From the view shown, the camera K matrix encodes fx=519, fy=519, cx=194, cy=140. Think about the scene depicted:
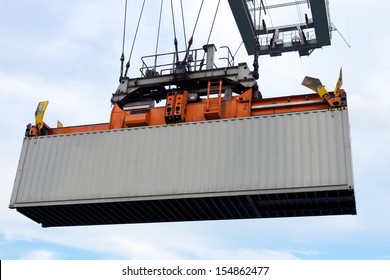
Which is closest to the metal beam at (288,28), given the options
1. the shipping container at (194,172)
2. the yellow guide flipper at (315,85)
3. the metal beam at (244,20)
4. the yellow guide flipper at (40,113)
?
the metal beam at (244,20)

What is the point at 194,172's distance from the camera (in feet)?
54.4

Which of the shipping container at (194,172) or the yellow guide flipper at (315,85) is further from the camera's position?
the yellow guide flipper at (315,85)

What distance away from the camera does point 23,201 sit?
18188 millimetres

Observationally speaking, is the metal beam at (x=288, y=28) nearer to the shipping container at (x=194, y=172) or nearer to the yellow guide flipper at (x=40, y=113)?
the shipping container at (x=194, y=172)

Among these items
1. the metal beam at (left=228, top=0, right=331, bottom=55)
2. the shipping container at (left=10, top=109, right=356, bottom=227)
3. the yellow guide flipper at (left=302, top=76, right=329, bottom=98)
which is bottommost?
the shipping container at (left=10, top=109, right=356, bottom=227)

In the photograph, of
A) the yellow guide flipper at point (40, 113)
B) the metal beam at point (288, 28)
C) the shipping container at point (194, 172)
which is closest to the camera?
the shipping container at point (194, 172)

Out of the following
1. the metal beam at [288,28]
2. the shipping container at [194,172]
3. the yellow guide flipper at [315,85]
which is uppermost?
the metal beam at [288,28]

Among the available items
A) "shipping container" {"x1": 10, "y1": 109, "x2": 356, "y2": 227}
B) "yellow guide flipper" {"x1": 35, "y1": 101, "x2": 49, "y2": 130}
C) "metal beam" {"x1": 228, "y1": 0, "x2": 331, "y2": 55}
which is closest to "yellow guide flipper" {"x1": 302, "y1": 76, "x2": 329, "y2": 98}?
"shipping container" {"x1": 10, "y1": 109, "x2": 356, "y2": 227}

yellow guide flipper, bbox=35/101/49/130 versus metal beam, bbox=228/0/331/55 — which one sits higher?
metal beam, bbox=228/0/331/55

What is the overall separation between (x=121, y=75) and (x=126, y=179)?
217 inches

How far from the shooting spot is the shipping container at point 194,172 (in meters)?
15.7

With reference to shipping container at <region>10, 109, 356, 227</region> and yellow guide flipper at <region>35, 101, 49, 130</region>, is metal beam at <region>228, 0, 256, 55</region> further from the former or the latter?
yellow guide flipper at <region>35, 101, 49, 130</region>

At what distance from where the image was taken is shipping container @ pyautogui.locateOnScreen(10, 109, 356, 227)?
15.7m

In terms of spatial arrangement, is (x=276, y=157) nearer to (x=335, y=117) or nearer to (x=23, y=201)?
(x=335, y=117)
